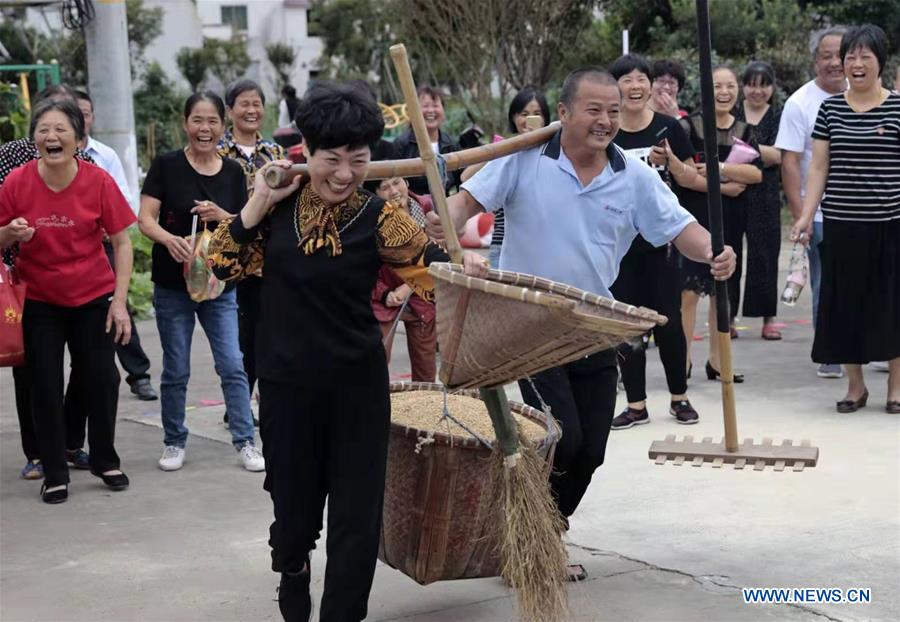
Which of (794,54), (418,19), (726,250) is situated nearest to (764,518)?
(726,250)

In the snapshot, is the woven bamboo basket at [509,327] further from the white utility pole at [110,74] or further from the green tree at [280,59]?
the green tree at [280,59]

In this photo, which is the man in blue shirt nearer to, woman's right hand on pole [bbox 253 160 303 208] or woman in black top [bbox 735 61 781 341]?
woman's right hand on pole [bbox 253 160 303 208]

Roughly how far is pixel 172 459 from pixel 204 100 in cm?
182

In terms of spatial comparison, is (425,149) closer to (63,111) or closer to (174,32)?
(63,111)

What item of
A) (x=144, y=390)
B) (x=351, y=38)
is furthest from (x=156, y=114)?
(x=144, y=390)

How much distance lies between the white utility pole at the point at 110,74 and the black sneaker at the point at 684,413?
626 centimetres

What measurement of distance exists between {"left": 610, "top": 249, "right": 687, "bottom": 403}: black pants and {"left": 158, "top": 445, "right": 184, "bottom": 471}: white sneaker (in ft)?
8.01

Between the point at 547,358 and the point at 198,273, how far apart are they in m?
3.26

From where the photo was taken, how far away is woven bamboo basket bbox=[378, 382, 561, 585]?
4535 millimetres

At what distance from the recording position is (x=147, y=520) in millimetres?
6070

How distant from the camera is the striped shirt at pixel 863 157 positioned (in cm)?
759

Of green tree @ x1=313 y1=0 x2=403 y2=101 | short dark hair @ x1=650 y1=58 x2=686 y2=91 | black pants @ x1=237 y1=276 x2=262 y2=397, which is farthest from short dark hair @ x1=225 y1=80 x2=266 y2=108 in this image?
green tree @ x1=313 y1=0 x2=403 y2=101

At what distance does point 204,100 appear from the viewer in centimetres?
684

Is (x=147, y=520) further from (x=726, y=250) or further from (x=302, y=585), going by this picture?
(x=726, y=250)
